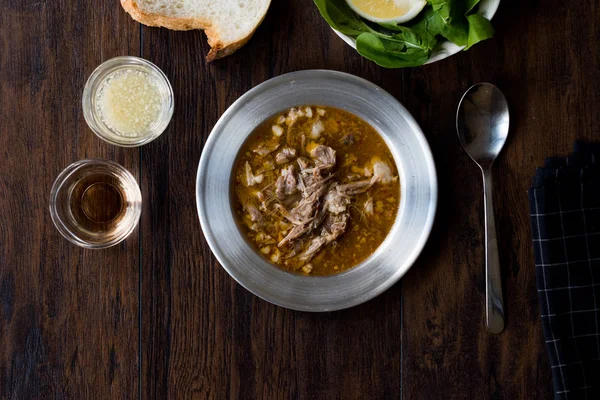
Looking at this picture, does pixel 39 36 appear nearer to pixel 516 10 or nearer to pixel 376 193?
pixel 376 193

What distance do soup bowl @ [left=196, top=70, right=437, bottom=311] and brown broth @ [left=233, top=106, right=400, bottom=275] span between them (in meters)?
0.02

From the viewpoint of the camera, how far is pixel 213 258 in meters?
1.71

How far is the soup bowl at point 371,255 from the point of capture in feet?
5.40

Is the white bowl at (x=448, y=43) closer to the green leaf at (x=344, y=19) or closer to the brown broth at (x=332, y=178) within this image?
the green leaf at (x=344, y=19)

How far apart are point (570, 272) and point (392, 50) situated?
2.57 feet

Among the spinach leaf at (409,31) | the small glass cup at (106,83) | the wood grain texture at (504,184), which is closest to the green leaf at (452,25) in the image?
the spinach leaf at (409,31)

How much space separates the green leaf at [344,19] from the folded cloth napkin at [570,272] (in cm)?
63

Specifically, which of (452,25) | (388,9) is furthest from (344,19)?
(452,25)

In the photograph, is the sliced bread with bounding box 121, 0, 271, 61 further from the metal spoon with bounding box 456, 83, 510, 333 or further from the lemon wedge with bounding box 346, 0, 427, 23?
the metal spoon with bounding box 456, 83, 510, 333

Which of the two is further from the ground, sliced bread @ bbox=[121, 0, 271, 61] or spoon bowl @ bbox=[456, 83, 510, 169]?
sliced bread @ bbox=[121, 0, 271, 61]

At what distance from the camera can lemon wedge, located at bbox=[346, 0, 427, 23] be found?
1.55m

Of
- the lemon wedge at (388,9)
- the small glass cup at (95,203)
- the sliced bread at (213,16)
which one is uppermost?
the sliced bread at (213,16)

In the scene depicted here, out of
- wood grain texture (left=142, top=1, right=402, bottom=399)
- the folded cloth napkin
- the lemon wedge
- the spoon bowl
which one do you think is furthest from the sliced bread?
the folded cloth napkin

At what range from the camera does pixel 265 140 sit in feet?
5.53
